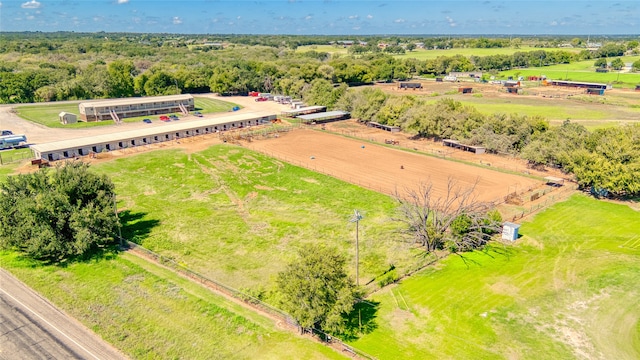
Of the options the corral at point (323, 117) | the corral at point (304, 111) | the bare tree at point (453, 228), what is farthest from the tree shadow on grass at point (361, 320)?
the corral at point (304, 111)

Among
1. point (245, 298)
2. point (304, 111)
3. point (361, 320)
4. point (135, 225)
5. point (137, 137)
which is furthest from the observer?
point (304, 111)

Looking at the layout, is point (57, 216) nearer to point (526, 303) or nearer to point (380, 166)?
point (526, 303)

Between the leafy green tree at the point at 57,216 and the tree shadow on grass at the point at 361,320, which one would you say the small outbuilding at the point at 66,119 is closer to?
the leafy green tree at the point at 57,216

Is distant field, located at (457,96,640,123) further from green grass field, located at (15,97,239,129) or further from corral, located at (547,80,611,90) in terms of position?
green grass field, located at (15,97,239,129)

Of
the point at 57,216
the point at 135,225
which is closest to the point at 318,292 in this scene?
the point at 57,216

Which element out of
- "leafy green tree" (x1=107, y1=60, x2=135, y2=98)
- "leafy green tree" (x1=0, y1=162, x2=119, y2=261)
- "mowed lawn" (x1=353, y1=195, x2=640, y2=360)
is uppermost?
"leafy green tree" (x1=107, y1=60, x2=135, y2=98)

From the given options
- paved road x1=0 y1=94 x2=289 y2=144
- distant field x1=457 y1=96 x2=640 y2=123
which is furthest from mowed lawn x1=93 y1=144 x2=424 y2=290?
distant field x1=457 y1=96 x2=640 y2=123
